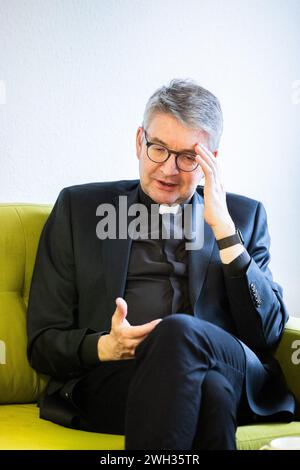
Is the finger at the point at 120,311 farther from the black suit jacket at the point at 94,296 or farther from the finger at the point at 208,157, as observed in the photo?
the finger at the point at 208,157

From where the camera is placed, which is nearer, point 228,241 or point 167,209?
point 228,241

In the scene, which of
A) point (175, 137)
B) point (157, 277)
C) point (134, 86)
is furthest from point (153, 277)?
point (134, 86)

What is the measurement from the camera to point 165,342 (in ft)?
5.62

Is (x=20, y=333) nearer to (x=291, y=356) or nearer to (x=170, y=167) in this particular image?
(x=170, y=167)

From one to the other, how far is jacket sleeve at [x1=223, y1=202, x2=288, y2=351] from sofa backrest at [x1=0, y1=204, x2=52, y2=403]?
1.70 feet

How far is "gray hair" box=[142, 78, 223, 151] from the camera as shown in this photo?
212 centimetres

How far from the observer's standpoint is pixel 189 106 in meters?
2.13

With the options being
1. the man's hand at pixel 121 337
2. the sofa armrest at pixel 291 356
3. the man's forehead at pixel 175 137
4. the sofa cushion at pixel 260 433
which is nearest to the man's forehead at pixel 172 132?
the man's forehead at pixel 175 137

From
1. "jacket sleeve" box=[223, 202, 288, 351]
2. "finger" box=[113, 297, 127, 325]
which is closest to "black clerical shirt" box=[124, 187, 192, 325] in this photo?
"jacket sleeve" box=[223, 202, 288, 351]

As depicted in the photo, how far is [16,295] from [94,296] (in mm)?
216

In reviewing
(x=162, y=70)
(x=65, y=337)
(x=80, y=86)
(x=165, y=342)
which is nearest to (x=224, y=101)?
(x=162, y=70)

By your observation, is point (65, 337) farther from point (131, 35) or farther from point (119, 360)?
point (131, 35)

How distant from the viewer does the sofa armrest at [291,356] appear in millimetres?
2186

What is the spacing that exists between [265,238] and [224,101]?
0.62 m
